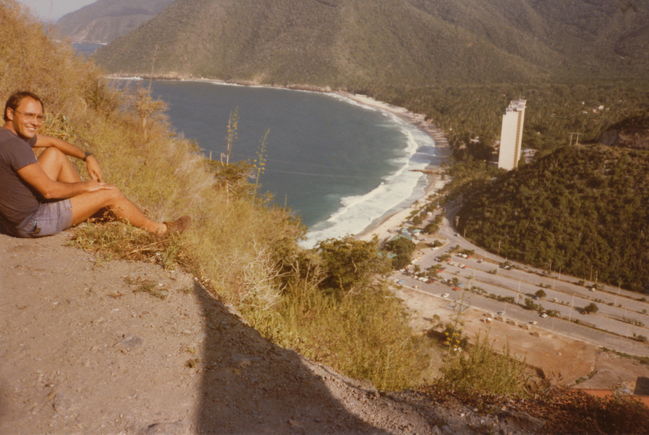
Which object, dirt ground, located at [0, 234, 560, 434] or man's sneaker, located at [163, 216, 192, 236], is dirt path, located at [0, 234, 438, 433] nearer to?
dirt ground, located at [0, 234, 560, 434]

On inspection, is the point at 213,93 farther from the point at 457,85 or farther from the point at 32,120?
the point at 32,120

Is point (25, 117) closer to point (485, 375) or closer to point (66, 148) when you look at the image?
point (66, 148)

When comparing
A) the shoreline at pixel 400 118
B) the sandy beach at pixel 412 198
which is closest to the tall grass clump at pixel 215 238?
the shoreline at pixel 400 118

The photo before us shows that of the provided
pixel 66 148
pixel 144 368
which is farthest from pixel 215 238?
pixel 144 368

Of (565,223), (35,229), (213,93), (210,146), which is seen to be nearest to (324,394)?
(35,229)

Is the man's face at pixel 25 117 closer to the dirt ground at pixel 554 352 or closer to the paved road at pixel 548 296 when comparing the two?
the dirt ground at pixel 554 352
